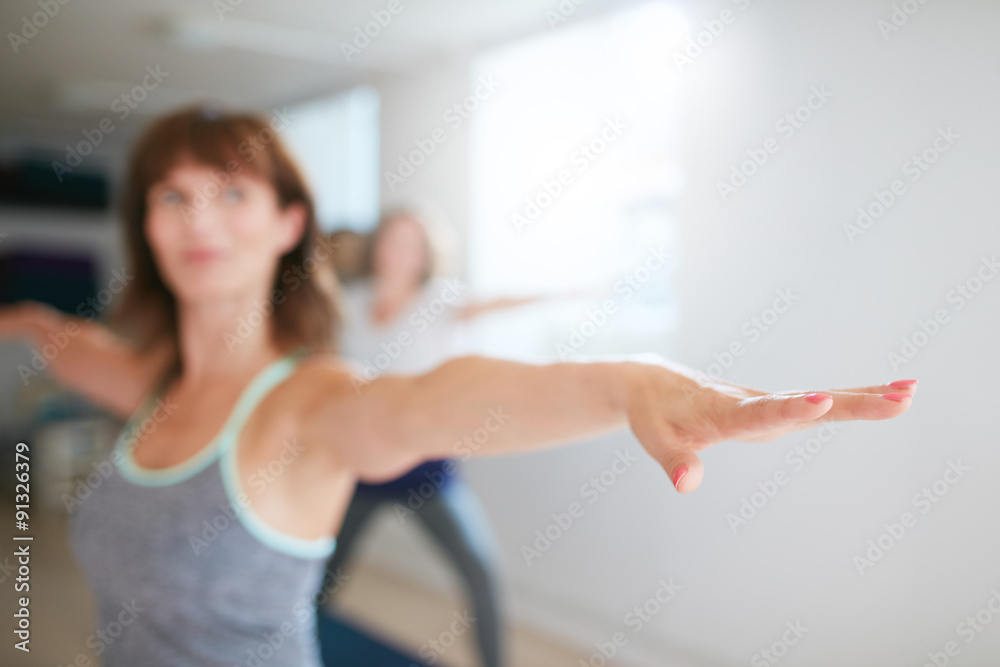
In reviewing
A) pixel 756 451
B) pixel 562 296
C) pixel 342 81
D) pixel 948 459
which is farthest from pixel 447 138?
pixel 948 459

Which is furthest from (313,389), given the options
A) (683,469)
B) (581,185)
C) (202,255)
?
(581,185)

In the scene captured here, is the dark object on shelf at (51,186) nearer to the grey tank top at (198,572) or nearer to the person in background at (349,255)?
the person in background at (349,255)

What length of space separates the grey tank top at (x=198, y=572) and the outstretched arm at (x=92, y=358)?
1.59 ft

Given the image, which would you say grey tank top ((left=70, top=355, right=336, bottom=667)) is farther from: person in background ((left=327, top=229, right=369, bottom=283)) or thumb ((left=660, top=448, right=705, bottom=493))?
person in background ((left=327, top=229, right=369, bottom=283))

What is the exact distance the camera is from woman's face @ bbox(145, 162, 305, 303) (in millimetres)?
1205

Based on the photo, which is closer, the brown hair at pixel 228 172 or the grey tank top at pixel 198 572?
the grey tank top at pixel 198 572

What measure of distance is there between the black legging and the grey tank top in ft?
4.68

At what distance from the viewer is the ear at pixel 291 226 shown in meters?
1.29

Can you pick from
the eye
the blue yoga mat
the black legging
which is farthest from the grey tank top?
the blue yoga mat

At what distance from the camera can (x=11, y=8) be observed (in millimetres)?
3564

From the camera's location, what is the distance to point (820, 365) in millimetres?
1502

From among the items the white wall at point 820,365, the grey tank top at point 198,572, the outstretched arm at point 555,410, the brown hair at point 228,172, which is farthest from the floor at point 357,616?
the outstretched arm at point 555,410

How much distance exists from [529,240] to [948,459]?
2552 millimetres

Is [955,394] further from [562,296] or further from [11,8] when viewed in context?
[11,8]
